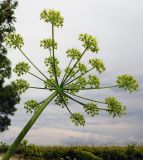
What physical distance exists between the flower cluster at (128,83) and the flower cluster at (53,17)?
1.68 metres

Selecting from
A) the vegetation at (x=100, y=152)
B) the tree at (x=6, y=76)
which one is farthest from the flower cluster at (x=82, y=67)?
the tree at (x=6, y=76)

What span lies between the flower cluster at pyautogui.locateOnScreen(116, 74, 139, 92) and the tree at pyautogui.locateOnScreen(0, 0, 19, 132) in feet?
66.4

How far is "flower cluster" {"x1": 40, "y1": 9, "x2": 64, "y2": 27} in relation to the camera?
31.4 ft

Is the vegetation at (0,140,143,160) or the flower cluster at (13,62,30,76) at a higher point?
the vegetation at (0,140,143,160)

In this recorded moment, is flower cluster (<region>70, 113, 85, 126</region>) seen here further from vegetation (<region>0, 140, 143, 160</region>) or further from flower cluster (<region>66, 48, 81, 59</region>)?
vegetation (<region>0, 140, 143, 160</region>)

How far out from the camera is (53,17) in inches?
379

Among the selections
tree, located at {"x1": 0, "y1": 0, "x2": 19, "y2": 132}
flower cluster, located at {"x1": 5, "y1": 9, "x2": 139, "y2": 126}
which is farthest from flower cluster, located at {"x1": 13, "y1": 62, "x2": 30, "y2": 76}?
tree, located at {"x1": 0, "y1": 0, "x2": 19, "y2": 132}

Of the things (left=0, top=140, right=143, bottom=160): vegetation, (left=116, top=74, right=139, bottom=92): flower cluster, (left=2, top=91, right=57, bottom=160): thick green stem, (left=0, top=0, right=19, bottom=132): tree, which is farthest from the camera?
(left=0, top=0, right=19, bottom=132): tree

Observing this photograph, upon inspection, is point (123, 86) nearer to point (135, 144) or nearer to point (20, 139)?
point (20, 139)

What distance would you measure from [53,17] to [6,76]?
2048 centimetres

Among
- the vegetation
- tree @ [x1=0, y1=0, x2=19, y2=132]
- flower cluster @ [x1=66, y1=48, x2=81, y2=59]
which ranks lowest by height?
flower cluster @ [x1=66, y1=48, x2=81, y2=59]

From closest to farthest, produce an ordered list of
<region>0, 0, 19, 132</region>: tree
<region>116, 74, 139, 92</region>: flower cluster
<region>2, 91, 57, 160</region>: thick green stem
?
<region>2, 91, 57, 160</region>: thick green stem < <region>116, 74, 139, 92</region>: flower cluster < <region>0, 0, 19, 132</region>: tree

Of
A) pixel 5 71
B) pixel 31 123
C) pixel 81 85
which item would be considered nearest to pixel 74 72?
pixel 81 85

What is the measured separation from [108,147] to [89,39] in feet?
38.0
